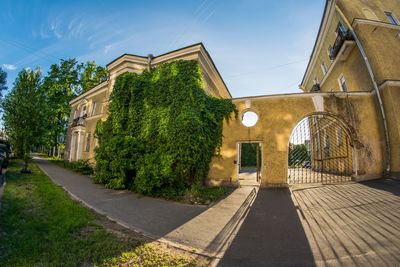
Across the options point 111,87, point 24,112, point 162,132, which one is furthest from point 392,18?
point 24,112

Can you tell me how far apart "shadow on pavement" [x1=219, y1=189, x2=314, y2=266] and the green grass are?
909 millimetres

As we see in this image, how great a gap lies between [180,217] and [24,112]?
12.2m

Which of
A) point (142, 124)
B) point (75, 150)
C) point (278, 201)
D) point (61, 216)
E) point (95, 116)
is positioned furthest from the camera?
point (75, 150)

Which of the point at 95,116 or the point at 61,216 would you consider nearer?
the point at 61,216

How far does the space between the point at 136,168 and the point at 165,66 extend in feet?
19.5

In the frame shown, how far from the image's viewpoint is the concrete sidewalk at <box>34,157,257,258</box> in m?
2.96

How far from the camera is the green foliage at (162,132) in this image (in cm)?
679

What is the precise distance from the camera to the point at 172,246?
2.77 meters

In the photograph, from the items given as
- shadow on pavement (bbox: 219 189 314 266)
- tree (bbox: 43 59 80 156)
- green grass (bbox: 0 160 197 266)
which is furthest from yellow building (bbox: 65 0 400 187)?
tree (bbox: 43 59 80 156)

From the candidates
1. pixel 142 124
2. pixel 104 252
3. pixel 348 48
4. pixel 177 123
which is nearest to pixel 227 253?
pixel 104 252

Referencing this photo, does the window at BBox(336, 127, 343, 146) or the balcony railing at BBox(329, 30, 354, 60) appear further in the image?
the window at BBox(336, 127, 343, 146)

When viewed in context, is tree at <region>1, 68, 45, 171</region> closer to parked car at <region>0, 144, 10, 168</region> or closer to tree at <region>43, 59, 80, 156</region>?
parked car at <region>0, 144, 10, 168</region>

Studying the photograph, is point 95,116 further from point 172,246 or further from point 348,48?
point 348,48

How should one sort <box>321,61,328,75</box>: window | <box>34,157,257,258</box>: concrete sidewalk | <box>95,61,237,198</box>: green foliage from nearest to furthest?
1. <box>34,157,257,258</box>: concrete sidewalk
2. <box>95,61,237,198</box>: green foliage
3. <box>321,61,328,75</box>: window
